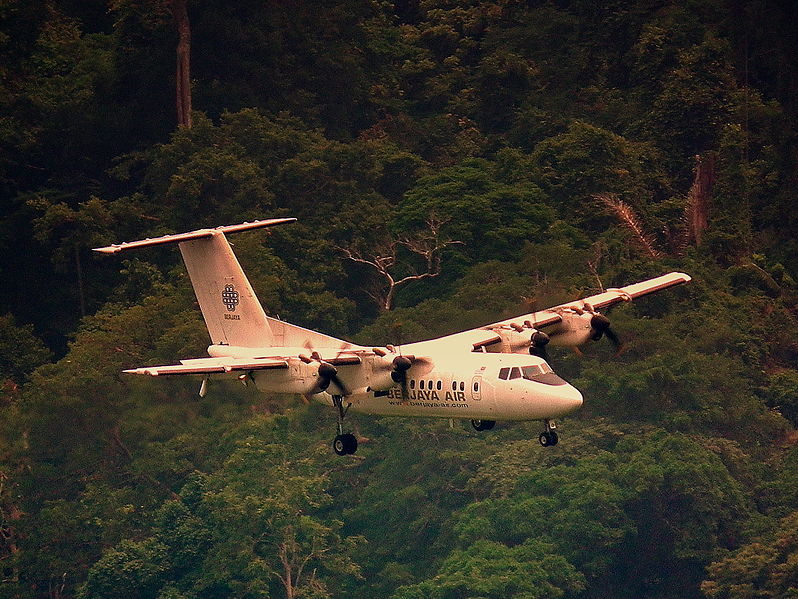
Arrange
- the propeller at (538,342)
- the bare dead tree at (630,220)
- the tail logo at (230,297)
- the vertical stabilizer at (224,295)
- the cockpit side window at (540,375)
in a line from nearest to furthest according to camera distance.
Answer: the cockpit side window at (540,375) < the propeller at (538,342) < the vertical stabilizer at (224,295) < the tail logo at (230,297) < the bare dead tree at (630,220)

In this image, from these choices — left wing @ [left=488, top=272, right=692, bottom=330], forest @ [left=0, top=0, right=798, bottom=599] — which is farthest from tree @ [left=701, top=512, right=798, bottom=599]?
left wing @ [left=488, top=272, right=692, bottom=330]

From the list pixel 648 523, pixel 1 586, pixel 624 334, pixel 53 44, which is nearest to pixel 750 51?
pixel 624 334

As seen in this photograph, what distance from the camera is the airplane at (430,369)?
156 feet

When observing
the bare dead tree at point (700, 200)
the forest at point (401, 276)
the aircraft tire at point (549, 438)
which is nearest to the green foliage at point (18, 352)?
the forest at point (401, 276)

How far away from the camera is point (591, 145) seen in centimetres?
8200

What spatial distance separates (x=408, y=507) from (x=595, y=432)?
23.8 ft

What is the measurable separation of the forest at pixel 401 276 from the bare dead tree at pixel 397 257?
0.56 feet

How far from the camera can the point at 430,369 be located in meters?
48.8

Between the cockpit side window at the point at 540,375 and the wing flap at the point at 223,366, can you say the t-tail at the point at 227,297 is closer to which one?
the wing flap at the point at 223,366

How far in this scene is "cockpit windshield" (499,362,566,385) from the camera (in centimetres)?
4738

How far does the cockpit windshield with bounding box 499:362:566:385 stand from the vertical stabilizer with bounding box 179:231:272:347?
7.84 meters

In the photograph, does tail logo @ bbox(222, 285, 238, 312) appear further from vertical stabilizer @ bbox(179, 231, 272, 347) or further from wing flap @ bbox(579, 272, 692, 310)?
wing flap @ bbox(579, 272, 692, 310)

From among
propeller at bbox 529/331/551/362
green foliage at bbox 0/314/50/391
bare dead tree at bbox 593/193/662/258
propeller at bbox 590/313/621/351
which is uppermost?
bare dead tree at bbox 593/193/662/258

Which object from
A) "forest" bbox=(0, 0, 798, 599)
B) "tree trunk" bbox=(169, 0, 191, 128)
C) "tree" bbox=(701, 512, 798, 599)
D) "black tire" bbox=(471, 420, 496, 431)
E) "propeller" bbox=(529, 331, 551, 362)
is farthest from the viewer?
"tree trunk" bbox=(169, 0, 191, 128)
